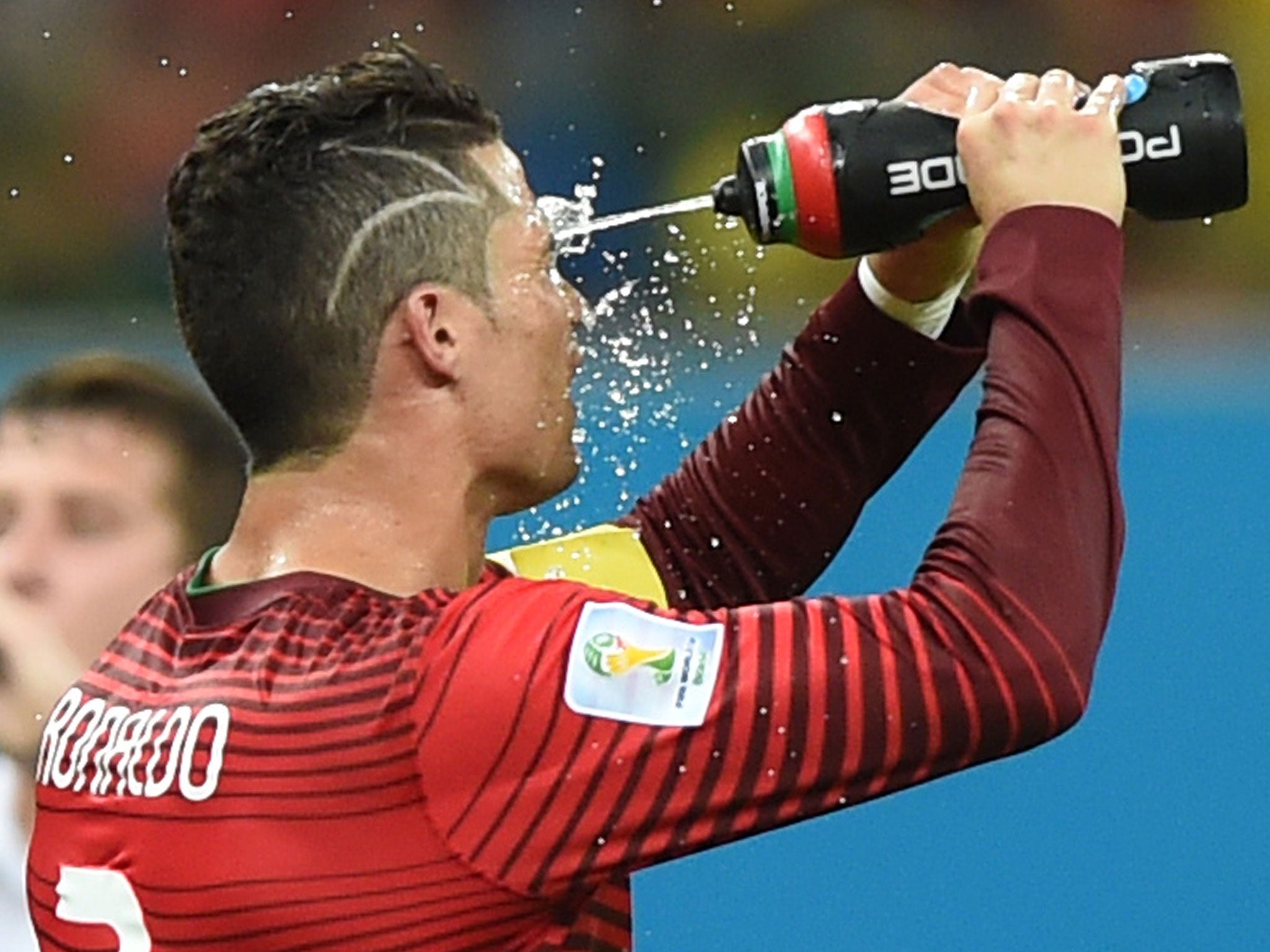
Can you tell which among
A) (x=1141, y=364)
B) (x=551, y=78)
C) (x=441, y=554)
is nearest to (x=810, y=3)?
(x=551, y=78)

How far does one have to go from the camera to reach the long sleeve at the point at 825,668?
43.0 inches

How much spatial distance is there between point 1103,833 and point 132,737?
1643 mm

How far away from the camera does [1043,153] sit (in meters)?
1.16

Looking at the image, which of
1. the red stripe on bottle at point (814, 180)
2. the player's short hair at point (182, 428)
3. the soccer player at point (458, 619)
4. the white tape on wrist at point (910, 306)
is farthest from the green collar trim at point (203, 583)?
the player's short hair at point (182, 428)

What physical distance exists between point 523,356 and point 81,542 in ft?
3.31

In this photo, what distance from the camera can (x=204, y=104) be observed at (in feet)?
10.1

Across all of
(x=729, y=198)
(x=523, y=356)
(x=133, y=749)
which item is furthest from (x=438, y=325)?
(x=133, y=749)

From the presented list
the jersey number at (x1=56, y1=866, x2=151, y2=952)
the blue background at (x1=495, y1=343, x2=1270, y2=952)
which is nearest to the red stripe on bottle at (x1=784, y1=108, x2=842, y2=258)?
the jersey number at (x1=56, y1=866, x2=151, y2=952)

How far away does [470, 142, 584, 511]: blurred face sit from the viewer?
1291 mm

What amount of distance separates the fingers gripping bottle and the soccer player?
0.03 meters

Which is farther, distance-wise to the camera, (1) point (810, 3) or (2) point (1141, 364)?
(1) point (810, 3)

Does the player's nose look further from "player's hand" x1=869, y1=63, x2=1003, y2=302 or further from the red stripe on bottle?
the red stripe on bottle

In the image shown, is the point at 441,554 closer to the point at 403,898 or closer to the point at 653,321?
the point at 403,898

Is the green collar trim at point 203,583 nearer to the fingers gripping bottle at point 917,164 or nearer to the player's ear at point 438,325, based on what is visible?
the player's ear at point 438,325
